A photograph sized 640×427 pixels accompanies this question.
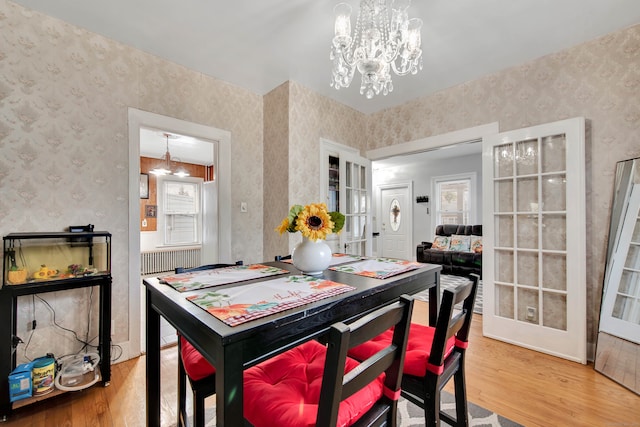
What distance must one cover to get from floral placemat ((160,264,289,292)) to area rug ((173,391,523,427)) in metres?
0.91

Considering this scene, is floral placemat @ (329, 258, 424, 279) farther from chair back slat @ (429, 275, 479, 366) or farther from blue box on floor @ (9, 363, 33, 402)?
blue box on floor @ (9, 363, 33, 402)

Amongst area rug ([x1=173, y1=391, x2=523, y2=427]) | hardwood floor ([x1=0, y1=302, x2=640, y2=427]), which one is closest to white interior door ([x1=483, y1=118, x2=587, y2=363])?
hardwood floor ([x1=0, y1=302, x2=640, y2=427])

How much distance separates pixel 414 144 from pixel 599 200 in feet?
5.67

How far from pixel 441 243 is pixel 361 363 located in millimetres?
5724

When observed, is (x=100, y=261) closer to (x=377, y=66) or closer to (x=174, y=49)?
(x=174, y=49)

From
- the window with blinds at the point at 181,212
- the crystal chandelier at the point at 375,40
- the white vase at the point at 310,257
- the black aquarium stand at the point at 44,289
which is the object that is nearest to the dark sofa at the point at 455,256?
the crystal chandelier at the point at 375,40

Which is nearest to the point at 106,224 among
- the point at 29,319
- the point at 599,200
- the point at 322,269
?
the point at 29,319

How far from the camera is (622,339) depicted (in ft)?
6.59

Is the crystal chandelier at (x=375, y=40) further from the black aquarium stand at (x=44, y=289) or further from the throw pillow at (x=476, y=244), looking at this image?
the throw pillow at (x=476, y=244)

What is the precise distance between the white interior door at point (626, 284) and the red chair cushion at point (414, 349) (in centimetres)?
175

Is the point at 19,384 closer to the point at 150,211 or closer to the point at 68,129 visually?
the point at 68,129

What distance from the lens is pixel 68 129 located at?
207cm

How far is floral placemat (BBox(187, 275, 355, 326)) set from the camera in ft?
2.82

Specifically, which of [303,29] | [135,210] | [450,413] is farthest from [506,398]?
[135,210]
